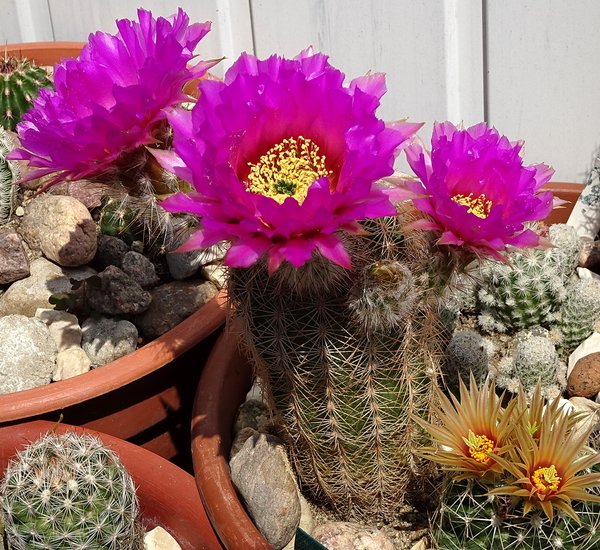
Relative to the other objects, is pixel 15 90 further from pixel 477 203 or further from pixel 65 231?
pixel 477 203

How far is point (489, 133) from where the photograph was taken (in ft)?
3.59

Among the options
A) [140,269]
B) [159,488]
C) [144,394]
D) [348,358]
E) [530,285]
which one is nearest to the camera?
[348,358]

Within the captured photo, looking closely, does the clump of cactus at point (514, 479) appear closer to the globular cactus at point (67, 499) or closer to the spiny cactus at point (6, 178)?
the globular cactus at point (67, 499)

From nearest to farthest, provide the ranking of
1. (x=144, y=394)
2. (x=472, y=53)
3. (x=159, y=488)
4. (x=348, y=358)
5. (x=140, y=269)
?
(x=348, y=358)
(x=159, y=488)
(x=144, y=394)
(x=140, y=269)
(x=472, y=53)

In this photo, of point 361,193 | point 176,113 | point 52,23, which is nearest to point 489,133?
point 361,193

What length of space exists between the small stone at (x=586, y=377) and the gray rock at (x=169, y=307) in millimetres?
929

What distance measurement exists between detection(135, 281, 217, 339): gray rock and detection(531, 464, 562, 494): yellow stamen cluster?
3.31 feet

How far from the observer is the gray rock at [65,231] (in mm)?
1895

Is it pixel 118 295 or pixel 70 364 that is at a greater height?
pixel 118 295

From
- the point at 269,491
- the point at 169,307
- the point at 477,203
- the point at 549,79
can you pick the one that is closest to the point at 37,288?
the point at 169,307

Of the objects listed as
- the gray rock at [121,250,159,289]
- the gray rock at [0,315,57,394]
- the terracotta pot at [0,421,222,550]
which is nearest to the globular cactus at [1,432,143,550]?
the terracotta pot at [0,421,222,550]

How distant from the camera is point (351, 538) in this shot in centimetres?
125

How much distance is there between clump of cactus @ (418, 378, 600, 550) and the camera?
3.31 ft

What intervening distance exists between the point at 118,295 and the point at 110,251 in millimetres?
259
